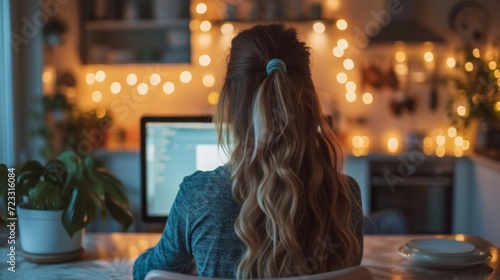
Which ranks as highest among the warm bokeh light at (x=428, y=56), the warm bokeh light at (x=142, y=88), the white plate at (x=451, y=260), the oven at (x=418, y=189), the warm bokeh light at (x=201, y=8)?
the warm bokeh light at (x=201, y=8)

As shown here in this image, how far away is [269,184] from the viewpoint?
1.17 meters

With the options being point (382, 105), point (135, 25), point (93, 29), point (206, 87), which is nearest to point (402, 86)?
point (382, 105)

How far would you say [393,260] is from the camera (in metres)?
1.65

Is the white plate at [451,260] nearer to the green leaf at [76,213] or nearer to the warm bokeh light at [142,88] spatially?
the green leaf at [76,213]

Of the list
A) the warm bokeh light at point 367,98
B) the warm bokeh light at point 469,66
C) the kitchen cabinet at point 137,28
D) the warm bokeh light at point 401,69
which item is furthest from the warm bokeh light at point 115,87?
the warm bokeh light at point 469,66

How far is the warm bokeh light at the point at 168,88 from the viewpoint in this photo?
4555 millimetres

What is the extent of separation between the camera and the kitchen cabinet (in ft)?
14.0

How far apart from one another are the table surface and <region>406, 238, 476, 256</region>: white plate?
42mm

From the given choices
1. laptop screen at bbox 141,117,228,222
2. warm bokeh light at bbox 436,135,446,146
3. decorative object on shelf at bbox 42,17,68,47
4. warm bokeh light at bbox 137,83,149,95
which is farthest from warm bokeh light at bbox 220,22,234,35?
laptop screen at bbox 141,117,228,222

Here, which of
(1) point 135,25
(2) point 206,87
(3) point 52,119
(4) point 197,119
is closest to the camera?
(4) point 197,119

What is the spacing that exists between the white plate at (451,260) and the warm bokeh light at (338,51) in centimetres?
300

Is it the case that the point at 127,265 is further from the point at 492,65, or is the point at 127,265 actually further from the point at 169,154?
the point at 492,65

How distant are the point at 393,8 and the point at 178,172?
2.90 m

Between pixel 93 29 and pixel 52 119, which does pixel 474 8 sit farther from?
pixel 52 119
